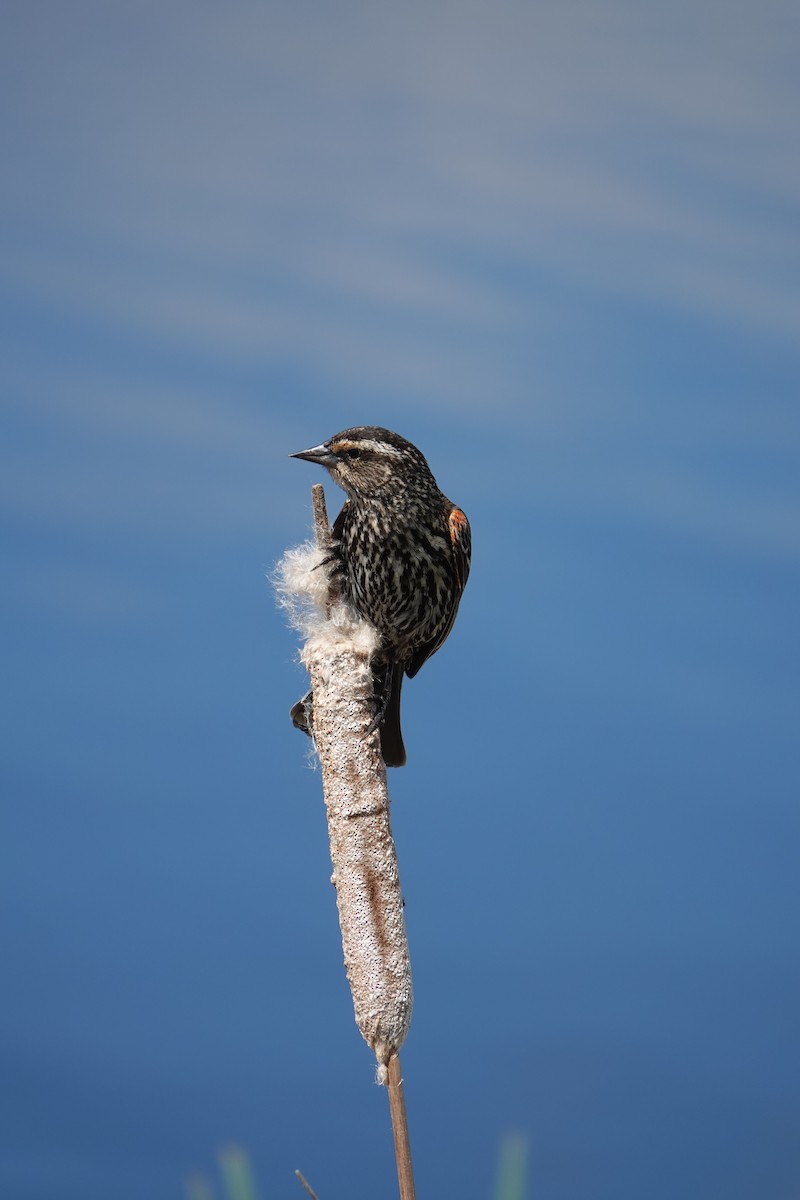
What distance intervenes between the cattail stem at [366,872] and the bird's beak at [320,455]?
543 millimetres

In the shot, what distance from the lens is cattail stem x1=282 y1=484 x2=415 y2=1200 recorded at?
3.00m

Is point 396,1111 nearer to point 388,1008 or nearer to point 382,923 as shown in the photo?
point 388,1008

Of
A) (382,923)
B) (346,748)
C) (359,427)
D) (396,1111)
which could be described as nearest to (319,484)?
(359,427)

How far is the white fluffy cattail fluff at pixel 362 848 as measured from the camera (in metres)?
3.01

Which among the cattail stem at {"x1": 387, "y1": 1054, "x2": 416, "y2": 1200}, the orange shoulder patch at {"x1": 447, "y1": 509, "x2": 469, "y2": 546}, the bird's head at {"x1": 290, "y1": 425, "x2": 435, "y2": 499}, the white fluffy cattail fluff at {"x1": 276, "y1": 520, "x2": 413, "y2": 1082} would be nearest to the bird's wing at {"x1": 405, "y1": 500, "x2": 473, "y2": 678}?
the orange shoulder patch at {"x1": 447, "y1": 509, "x2": 469, "y2": 546}

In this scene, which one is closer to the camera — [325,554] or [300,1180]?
[300,1180]

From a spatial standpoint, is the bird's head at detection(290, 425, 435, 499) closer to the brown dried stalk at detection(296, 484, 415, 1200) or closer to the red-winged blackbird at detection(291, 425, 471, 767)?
the red-winged blackbird at detection(291, 425, 471, 767)

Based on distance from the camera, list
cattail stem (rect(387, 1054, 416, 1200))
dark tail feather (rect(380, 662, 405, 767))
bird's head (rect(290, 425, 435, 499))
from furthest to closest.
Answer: dark tail feather (rect(380, 662, 405, 767))
bird's head (rect(290, 425, 435, 499))
cattail stem (rect(387, 1054, 416, 1200))

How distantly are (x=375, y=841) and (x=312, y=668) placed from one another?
0.50 metres

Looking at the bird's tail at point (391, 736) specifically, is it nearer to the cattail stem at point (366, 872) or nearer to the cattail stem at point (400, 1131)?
the cattail stem at point (366, 872)

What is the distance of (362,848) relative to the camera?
304 centimetres

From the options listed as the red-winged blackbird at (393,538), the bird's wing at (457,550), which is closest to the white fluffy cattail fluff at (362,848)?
the red-winged blackbird at (393,538)

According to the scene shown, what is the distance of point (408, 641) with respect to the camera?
3.41 meters

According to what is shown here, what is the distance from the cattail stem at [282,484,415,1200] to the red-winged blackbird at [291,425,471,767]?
218 mm
